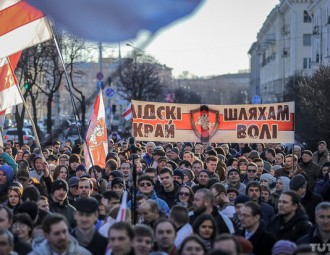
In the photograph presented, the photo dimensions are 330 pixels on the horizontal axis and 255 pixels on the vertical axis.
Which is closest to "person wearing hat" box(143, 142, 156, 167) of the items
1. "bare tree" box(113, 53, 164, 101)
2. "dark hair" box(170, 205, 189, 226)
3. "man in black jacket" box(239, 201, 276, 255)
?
"dark hair" box(170, 205, 189, 226)

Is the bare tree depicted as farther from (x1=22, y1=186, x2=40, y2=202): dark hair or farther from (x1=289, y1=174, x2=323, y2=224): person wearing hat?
(x1=22, y1=186, x2=40, y2=202): dark hair

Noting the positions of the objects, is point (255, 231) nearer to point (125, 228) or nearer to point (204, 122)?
point (125, 228)

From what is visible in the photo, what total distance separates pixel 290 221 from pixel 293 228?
0.10 metres

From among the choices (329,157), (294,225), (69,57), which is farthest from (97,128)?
(69,57)

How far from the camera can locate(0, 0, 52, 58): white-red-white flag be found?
1485 cm

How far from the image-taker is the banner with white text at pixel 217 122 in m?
17.9

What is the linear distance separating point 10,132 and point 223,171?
36610 mm

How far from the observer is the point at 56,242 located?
27.1 feet

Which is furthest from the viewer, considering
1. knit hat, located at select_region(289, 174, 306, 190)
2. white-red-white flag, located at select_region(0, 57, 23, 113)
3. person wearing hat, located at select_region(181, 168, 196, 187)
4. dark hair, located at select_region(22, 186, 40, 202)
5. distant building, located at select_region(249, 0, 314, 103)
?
distant building, located at select_region(249, 0, 314, 103)

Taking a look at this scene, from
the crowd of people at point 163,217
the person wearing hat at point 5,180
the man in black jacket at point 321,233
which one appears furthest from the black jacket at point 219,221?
the person wearing hat at point 5,180

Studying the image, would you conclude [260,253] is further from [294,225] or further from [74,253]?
[74,253]

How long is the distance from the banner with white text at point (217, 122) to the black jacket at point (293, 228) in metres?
7.50

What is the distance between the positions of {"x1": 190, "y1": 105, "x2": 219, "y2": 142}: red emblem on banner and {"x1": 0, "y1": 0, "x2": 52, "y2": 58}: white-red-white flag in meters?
4.30

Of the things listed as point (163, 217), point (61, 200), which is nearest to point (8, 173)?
point (61, 200)
